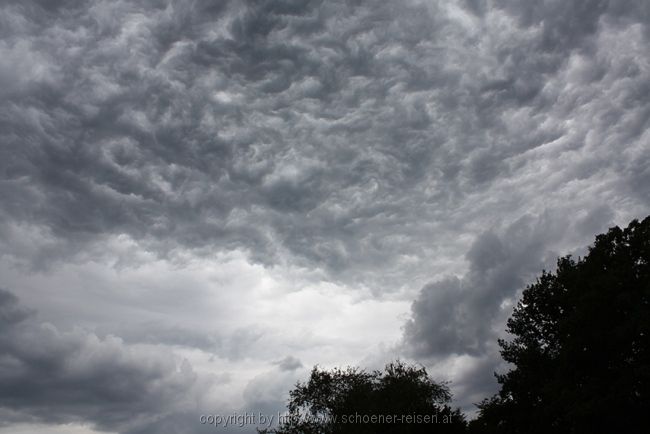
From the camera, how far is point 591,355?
135ft

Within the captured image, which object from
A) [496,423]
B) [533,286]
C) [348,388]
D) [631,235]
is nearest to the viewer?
[631,235]

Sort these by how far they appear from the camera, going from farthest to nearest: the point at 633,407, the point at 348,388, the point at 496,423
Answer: the point at 348,388
the point at 496,423
the point at 633,407

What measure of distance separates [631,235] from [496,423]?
22741 millimetres

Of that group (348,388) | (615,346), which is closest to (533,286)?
(615,346)

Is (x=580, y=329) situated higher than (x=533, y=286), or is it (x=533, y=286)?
(x=533, y=286)

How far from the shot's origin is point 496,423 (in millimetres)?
49625

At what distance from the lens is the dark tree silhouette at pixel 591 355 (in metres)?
38.2

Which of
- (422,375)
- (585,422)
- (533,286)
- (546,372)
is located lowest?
(585,422)

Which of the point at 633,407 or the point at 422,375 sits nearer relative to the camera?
the point at 633,407

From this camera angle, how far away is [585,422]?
38.2 meters

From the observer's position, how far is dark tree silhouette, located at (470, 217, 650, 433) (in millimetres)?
38219

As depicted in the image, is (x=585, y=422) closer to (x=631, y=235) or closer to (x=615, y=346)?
(x=615, y=346)

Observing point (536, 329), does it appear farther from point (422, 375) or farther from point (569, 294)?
point (422, 375)

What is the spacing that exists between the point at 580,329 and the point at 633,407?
6.73m
